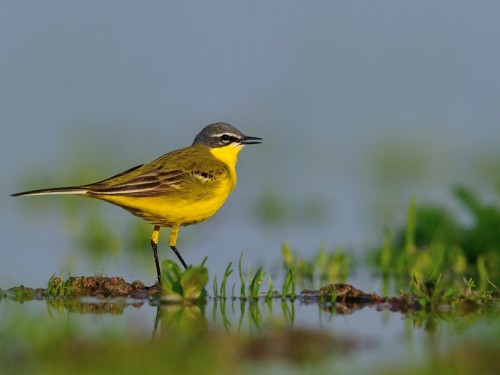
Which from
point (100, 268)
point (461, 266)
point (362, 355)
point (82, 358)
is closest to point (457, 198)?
point (461, 266)

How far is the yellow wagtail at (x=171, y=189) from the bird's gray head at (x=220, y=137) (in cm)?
48

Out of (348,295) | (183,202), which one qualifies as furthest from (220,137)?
(348,295)

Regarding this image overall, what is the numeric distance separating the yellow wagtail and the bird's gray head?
1.57 feet

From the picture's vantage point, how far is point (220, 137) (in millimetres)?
15633

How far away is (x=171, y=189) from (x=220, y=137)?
187cm

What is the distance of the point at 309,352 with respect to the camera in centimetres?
912

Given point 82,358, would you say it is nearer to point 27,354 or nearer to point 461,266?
point 27,354

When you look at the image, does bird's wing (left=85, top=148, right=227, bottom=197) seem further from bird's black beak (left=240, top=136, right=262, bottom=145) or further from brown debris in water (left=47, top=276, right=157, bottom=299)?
brown debris in water (left=47, top=276, right=157, bottom=299)

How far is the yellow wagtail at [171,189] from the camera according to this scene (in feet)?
44.5

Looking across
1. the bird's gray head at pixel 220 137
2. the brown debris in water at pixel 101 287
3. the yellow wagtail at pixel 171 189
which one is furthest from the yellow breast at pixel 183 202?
the brown debris in water at pixel 101 287

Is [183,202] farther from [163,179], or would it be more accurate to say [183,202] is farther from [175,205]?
[163,179]

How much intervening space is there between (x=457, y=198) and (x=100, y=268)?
5334mm

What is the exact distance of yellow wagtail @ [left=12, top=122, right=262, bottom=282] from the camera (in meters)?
13.6

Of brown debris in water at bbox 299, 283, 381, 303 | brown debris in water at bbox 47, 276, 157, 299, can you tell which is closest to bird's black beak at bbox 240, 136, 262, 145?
brown debris in water at bbox 47, 276, 157, 299
